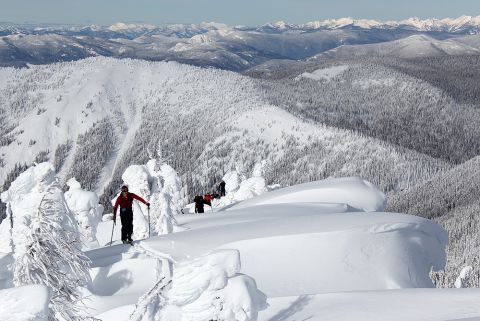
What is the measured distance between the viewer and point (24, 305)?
5781mm

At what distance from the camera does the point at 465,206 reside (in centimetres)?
9569

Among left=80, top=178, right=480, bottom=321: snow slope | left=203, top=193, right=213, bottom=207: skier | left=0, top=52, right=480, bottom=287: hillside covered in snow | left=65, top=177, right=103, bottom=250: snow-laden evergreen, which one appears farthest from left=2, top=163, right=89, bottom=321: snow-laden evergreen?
left=0, top=52, right=480, bottom=287: hillside covered in snow

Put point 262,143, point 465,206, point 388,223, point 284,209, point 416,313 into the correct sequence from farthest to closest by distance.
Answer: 1. point 262,143
2. point 465,206
3. point 284,209
4. point 388,223
5. point 416,313

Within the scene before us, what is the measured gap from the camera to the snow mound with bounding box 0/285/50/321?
5684 mm

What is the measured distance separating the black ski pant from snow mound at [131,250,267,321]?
9.86m

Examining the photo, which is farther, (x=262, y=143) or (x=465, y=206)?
(x=262, y=143)

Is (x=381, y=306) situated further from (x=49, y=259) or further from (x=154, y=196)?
(x=154, y=196)

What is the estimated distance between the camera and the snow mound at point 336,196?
1000 inches

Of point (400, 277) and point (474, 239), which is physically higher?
point (400, 277)

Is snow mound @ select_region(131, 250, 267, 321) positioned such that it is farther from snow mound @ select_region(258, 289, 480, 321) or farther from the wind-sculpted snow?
the wind-sculpted snow

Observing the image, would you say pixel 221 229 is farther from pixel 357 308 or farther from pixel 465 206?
pixel 465 206

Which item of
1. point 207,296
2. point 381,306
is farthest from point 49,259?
point 381,306

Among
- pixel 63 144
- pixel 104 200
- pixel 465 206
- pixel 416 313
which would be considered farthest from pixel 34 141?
pixel 416 313

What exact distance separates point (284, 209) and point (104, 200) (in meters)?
129
